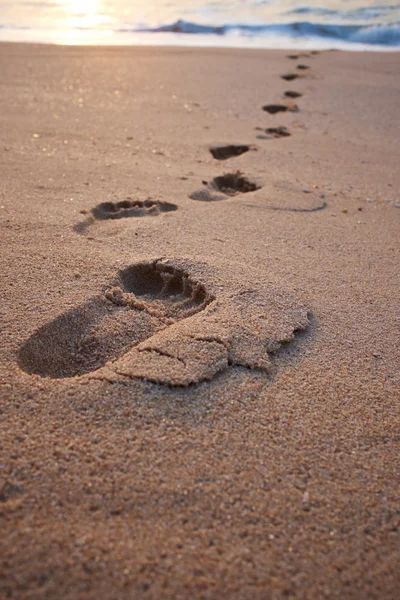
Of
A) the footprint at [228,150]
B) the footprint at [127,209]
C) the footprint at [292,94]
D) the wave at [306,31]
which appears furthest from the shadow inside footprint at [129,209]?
the wave at [306,31]

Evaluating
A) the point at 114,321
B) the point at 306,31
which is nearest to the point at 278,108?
the point at 114,321

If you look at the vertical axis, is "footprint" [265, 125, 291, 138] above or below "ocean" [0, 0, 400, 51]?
below

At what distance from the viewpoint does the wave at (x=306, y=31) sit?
8.54 m

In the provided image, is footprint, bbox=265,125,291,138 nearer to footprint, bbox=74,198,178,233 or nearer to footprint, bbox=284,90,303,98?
footprint, bbox=284,90,303,98

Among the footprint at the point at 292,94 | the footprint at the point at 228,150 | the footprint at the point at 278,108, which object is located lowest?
the footprint at the point at 228,150

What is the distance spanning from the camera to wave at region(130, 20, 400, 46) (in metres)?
8.54

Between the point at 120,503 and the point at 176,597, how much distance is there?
0.66 feet

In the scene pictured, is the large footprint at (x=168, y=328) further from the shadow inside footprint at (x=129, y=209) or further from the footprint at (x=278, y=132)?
the footprint at (x=278, y=132)

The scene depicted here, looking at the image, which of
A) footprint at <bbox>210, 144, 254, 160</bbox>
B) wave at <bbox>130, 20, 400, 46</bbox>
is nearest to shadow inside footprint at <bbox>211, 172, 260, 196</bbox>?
footprint at <bbox>210, 144, 254, 160</bbox>

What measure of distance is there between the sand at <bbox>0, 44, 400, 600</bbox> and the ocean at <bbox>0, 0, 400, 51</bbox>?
14.8ft

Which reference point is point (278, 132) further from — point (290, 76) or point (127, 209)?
point (290, 76)

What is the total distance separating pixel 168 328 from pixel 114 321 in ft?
0.54

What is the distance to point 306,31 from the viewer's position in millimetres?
8898

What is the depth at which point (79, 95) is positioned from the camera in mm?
3691
